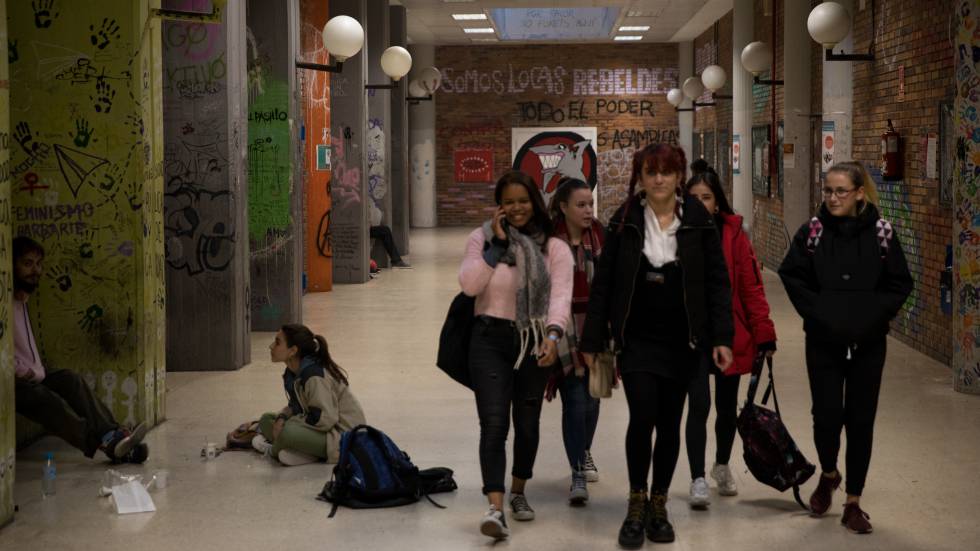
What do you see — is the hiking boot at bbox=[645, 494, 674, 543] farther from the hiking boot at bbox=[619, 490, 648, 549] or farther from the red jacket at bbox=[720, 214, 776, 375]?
the red jacket at bbox=[720, 214, 776, 375]

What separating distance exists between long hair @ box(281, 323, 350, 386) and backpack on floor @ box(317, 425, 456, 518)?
74 cm

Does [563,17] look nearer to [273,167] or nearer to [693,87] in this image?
[693,87]

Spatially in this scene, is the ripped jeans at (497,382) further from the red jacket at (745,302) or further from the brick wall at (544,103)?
the brick wall at (544,103)

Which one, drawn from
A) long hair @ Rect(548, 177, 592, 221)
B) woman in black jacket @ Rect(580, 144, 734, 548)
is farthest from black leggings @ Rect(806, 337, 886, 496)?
Result: long hair @ Rect(548, 177, 592, 221)

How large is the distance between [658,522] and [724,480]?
0.91 meters

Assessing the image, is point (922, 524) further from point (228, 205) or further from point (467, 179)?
point (467, 179)

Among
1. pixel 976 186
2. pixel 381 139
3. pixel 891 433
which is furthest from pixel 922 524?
pixel 381 139

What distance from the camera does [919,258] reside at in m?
11.2

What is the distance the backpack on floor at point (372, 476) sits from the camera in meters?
6.24

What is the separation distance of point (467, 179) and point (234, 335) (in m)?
20.8

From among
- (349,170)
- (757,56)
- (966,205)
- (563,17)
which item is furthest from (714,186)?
(563,17)

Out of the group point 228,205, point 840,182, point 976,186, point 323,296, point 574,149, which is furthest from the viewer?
point 323,296

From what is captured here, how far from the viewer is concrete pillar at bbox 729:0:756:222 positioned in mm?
19766

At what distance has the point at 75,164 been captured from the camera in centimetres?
763
